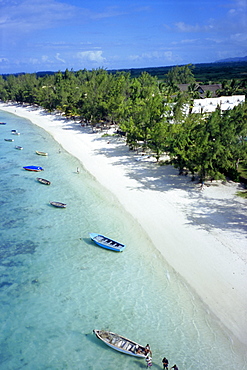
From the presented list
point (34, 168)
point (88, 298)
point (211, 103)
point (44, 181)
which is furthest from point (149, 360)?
point (211, 103)

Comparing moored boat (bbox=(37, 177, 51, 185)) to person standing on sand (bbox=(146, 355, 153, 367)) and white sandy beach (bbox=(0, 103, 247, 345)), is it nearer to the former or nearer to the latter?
white sandy beach (bbox=(0, 103, 247, 345))

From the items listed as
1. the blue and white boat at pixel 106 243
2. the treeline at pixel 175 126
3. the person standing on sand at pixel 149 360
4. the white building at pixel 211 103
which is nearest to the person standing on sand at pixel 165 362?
the person standing on sand at pixel 149 360

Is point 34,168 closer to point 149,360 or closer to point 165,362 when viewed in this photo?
point 149,360

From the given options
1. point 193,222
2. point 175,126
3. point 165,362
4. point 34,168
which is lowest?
point 165,362

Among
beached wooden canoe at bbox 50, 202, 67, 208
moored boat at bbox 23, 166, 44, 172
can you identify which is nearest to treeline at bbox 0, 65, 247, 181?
beached wooden canoe at bbox 50, 202, 67, 208

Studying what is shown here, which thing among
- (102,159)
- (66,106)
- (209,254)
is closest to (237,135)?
(209,254)

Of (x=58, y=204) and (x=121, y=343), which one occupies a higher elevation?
(x=58, y=204)
